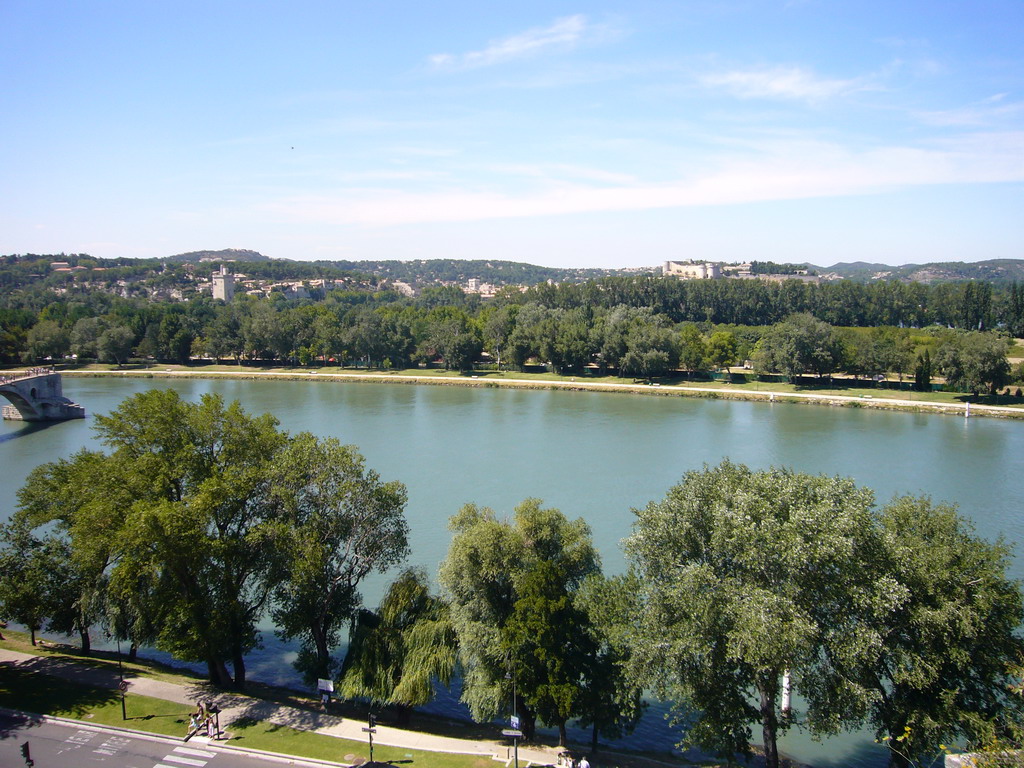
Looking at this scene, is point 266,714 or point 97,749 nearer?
point 97,749

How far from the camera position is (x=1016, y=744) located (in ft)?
28.0

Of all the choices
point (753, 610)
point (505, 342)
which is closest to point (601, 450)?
point (753, 610)

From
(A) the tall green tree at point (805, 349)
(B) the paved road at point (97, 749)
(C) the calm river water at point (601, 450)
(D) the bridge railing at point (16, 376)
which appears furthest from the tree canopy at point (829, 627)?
(D) the bridge railing at point (16, 376)

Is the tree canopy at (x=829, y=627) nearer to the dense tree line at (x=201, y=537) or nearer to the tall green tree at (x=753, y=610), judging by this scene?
the tall green tree at (x=753, y=610)

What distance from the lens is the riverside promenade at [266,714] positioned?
33.3 ft

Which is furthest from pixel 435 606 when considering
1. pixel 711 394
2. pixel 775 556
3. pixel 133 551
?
pixel 711 394

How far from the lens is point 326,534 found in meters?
12.9

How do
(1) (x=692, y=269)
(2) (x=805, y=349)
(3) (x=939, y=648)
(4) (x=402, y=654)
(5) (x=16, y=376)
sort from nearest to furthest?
1. (3) (x=939, y=648)
2. (4) (x=402, y=654)
3. (5) (x=16, y=376)
4. (2) (x=805, y=349)
5. (1) (x=692, y=269)

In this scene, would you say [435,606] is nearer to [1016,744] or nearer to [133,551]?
[133,551]

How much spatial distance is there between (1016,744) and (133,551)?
12.6m

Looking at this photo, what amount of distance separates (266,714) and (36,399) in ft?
121

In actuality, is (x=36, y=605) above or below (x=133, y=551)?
below

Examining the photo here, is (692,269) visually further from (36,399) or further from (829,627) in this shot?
(829,627)

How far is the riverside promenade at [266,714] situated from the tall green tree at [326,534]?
145 cm
